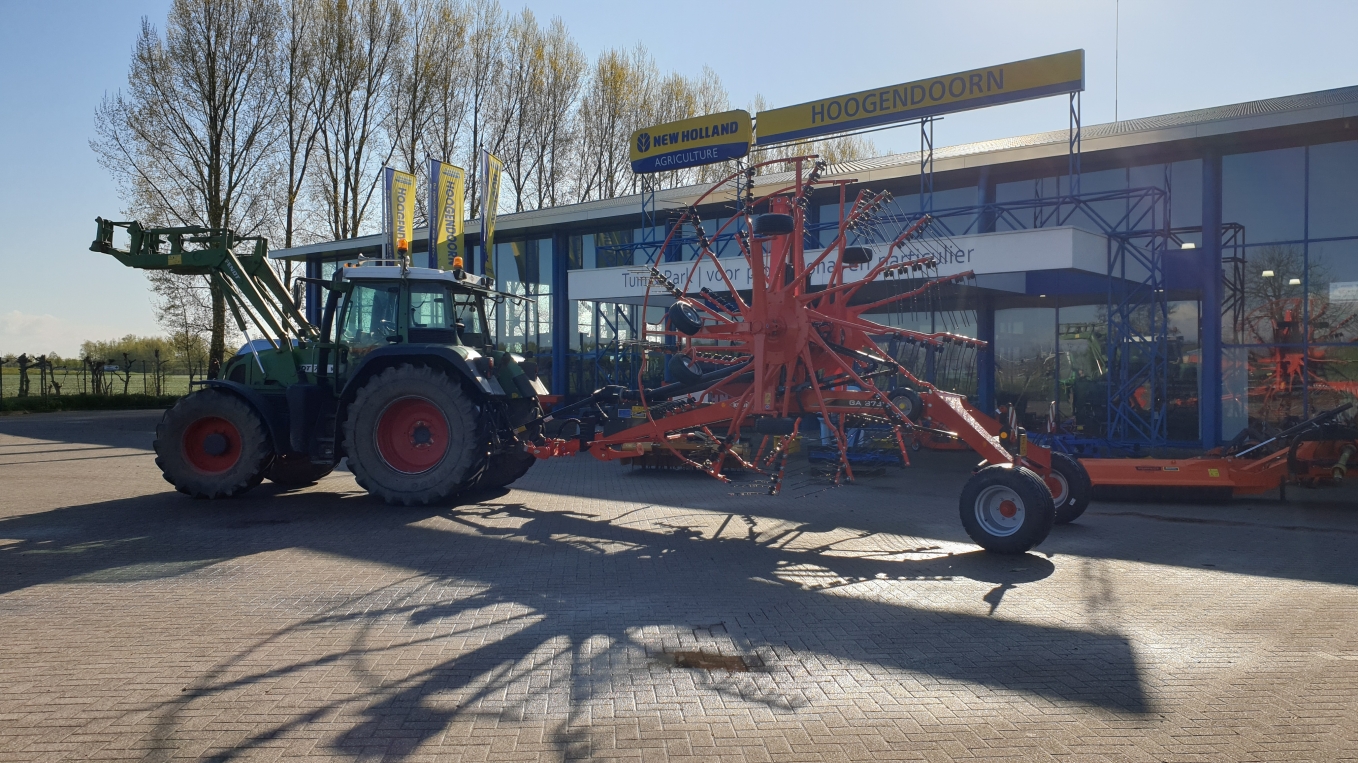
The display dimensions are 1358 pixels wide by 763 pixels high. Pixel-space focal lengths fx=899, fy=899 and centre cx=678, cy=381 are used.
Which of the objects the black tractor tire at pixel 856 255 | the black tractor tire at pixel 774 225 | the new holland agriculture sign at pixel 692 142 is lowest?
the black tractor tire at pixel 856 255

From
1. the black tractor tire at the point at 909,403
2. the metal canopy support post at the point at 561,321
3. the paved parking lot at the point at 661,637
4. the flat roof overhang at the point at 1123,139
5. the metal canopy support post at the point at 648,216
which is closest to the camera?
the paved parking lot at the point at 661,637

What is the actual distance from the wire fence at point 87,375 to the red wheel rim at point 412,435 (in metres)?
23.4

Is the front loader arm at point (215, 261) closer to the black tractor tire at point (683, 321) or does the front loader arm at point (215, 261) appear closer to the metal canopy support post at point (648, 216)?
the black tractor tire at point (683, 321)

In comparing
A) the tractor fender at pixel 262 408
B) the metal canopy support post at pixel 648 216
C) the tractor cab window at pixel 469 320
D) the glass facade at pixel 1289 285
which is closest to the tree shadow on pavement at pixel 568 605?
the tractor fender at pixel 262 408

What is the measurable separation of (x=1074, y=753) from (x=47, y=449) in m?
19.9

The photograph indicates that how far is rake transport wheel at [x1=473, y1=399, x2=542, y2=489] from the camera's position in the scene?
1120cm

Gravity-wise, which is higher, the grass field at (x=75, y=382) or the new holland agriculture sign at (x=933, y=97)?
the new holland agriculture sign at (x=933, y=97)

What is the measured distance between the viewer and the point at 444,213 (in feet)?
68.7

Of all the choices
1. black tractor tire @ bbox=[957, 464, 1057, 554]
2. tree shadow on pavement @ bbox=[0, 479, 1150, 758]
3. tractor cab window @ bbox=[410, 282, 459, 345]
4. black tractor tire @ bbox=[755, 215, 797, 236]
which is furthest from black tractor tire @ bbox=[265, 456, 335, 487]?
black tractor tire @ bbox=[957, 464, 1057, 554]

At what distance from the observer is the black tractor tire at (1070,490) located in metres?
9.66

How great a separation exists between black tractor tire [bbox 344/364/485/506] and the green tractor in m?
0.01

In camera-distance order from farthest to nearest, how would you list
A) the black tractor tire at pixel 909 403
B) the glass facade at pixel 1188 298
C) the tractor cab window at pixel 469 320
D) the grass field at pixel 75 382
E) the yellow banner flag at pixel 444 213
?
the grass field at pixel 75 382
the yellow banner flag at pixel 444 213
the glass facade at pixel 1188 298
the tractor cab window at pixel 469 320
the black tractor tire at pixel 909 403

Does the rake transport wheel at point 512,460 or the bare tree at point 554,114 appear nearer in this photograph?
the rake transport wheel at point 512,460

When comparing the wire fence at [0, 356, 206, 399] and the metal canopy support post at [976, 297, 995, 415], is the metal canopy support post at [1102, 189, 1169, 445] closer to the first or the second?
the metal canopy support post at [976, 297, 995, 415]
